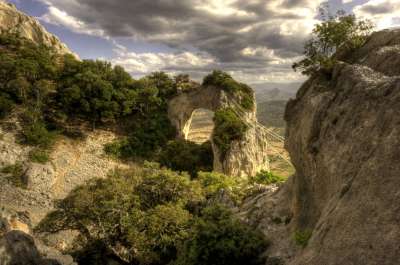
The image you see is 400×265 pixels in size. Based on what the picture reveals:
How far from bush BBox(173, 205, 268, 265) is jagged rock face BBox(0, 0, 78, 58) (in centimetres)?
7318

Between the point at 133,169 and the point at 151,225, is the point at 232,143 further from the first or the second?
the point at 151,225

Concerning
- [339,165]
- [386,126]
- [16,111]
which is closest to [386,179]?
[386,126]

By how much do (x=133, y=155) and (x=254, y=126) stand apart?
1950 cm

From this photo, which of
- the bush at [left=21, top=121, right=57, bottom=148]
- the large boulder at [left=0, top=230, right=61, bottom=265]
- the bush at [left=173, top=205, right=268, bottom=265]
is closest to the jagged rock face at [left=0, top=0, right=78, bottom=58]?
the bush at [left=21, top=121, right=57, bottom=148]

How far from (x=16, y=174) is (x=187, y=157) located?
22.3 m

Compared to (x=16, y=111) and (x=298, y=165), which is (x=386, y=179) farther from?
(x=16, y=111)

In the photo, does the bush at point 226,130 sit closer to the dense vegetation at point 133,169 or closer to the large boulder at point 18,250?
the dense vegetation at point 133,169

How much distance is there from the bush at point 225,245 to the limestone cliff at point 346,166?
0.97 m

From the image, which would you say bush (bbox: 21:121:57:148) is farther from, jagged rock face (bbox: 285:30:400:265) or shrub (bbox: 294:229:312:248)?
shrub (bbox: 294:229:312:248)

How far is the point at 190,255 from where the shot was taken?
1638cm

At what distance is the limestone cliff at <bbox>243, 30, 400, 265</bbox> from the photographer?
8.34 meters

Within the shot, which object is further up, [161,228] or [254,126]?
[254,126]

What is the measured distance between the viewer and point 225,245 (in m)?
15.8

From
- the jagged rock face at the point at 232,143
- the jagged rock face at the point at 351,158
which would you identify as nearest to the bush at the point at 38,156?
the jagged rock face at the point at 232,143
